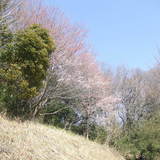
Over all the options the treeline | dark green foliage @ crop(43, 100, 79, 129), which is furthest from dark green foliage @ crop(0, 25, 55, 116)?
dark green foliage @ crop(43, 100, 79, 129)

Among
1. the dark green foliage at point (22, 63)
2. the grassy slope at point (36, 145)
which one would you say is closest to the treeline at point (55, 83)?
the dark green foliage at point (22, 63)

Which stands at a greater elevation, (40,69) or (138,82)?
(138,82)

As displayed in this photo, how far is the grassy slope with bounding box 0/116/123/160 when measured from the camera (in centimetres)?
693

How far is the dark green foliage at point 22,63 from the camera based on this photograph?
9.90m

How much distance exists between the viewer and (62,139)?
10367 millimetres

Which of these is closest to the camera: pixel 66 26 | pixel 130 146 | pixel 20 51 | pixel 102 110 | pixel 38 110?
pixel 20 51

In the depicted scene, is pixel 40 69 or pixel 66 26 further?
pixel 66 26

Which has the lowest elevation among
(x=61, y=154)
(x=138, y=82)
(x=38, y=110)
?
(x=61, y=154)

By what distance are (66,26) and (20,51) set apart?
3.89 m

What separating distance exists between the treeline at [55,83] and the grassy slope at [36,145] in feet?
4.56

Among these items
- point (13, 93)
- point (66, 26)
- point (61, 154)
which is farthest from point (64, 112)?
point (61, 154)

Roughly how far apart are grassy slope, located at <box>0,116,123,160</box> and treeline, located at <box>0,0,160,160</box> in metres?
1.39

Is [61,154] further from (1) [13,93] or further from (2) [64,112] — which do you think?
(2) [64,112]

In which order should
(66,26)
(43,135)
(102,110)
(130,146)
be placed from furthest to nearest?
(102,110)
(130,146)
(66,26)
(43,135)
